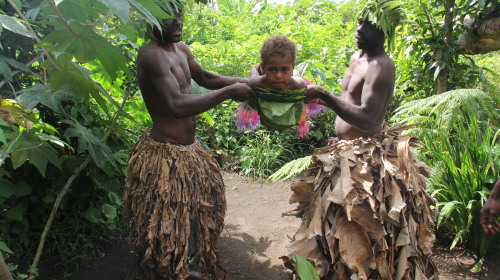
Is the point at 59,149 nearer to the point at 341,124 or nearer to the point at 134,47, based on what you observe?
the point at 134,47

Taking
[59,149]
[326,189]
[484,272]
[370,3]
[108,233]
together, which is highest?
[370,3]

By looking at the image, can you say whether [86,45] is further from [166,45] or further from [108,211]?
[108,211]

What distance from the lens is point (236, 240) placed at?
348 cm

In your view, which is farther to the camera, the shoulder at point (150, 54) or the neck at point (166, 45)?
the neck at point (166, 45)

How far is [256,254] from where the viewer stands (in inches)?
127

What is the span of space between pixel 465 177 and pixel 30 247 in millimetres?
3470

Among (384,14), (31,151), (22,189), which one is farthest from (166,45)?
(22,189)

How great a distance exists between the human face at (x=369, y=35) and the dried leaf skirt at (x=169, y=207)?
1.23 meters

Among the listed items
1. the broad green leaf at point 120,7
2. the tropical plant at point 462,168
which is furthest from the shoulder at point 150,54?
the tropical plant at point 462,168

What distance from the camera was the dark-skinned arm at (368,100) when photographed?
201 cm

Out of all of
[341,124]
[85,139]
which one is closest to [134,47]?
[85,139]

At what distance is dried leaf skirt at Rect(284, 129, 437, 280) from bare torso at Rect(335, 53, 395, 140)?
9 centimetres

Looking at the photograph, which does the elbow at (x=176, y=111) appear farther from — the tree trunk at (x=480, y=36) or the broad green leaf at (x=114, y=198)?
the tree trunk at (x=480, y=36)

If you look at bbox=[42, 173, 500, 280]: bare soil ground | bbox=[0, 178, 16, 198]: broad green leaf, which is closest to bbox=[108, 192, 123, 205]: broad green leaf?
bbox=[42, 173, 500, 280]: bare soil ground
